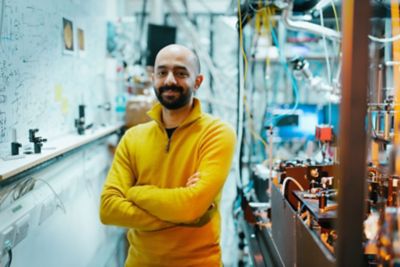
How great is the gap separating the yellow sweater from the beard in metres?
0.08

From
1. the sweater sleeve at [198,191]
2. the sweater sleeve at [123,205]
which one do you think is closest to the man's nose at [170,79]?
the sweater sleeve at [198,191]

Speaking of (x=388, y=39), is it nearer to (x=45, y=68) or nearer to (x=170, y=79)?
(x=170, y=79)

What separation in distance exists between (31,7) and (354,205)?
5.98ft

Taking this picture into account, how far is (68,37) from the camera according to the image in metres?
2.56

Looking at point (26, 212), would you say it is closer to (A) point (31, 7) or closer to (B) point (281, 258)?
(A) point (31, 7)

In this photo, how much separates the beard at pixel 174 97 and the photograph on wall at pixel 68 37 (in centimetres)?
102

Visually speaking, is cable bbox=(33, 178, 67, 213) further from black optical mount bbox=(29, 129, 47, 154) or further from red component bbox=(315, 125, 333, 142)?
red component bbox=(315, 125, 333, 142)

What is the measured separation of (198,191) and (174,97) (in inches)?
17.9

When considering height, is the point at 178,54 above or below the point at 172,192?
above

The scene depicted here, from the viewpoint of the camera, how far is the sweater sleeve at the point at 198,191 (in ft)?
5.31

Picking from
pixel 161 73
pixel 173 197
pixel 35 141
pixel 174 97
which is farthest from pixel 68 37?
pixel 173 197

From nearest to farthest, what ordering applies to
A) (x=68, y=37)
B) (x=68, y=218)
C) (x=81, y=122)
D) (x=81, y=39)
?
(x=68, y=218)
(x=68, y=37)
(x=81, y=122)
(x=81, y=39)

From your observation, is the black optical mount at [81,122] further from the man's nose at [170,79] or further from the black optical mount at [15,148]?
the man's nose at [170,79]

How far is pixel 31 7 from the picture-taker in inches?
78.4
